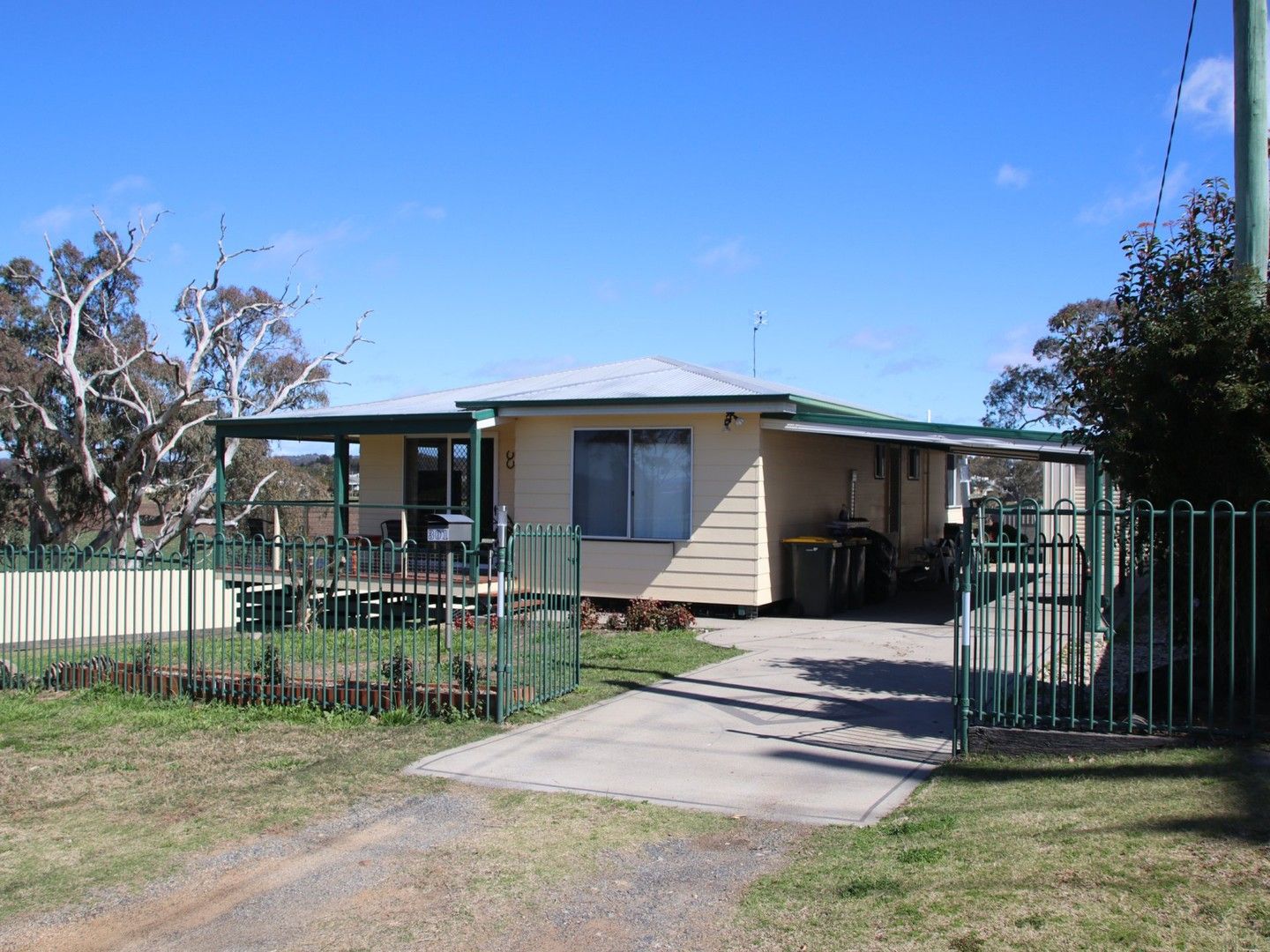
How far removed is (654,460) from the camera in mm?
16062

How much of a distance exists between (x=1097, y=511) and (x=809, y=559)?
28.3ft

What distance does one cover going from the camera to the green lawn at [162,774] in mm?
5949

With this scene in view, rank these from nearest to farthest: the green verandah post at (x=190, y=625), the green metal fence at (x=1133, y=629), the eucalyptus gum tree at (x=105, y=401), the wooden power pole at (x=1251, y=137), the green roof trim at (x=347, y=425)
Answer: the green metal fence at (x=1133, y=629), the wooden power pole at (x=1251, y=137), the green verandah post at (x=190, y=625), the green roof trim at (x=347, y=425), the eucalyptus gum tree at (x=105, y=401)

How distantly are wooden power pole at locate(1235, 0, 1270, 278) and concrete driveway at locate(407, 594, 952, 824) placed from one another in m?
4.19

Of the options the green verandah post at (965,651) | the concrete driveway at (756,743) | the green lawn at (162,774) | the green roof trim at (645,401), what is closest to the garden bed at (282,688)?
the green lawn at (162,774)

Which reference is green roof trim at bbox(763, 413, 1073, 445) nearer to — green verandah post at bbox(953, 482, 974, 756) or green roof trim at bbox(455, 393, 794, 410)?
green roof trim at bbox(455, 393, 794, 410)

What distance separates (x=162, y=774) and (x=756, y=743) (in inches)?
162

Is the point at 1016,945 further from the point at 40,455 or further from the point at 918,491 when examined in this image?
the point at 40,455

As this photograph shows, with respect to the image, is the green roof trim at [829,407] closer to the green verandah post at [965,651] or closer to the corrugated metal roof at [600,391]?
the corrugated metal roof at [600,391]

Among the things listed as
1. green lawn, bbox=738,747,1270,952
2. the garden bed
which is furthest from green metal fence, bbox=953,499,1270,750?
the garden bed

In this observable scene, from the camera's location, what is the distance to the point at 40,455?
3572 centimetres

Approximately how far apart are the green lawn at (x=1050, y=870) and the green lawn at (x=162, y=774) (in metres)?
2.99

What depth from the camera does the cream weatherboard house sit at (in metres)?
15.4

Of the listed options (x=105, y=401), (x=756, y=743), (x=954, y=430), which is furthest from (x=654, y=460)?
(x=105, y=401)
